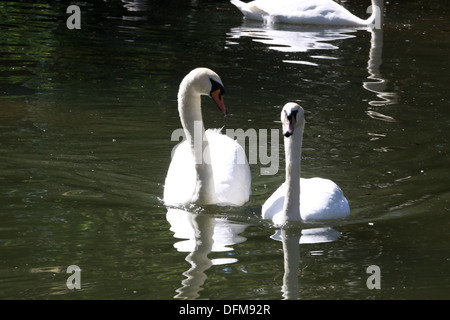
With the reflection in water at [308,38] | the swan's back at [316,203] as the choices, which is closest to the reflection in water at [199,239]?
the swan's back at [316,203]

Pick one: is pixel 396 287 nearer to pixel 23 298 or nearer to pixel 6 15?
pixel 23 298

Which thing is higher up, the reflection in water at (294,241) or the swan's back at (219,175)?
the swan's back at (219,175)

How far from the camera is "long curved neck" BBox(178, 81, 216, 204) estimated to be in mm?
7457

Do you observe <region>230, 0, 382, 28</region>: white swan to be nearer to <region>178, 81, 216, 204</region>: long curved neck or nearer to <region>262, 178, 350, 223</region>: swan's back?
<region>178, 81, 216, 204</region>: long curved neck

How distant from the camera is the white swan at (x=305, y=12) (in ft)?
54.7

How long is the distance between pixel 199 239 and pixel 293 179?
2.94ft

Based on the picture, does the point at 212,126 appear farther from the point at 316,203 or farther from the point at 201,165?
the point at 316,203

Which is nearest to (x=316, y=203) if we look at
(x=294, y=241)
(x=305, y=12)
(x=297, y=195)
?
(x=297, y=195)

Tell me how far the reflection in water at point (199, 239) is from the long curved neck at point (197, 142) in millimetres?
214

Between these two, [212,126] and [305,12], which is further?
[305,12]

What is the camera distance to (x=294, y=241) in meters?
6.70

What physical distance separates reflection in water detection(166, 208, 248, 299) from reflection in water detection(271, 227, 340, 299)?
1.13ft

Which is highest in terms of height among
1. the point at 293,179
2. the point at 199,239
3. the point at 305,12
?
the point at 305,12

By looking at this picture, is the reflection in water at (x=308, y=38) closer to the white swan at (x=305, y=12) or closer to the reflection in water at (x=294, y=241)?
the white swan at (x=305, y=12)
